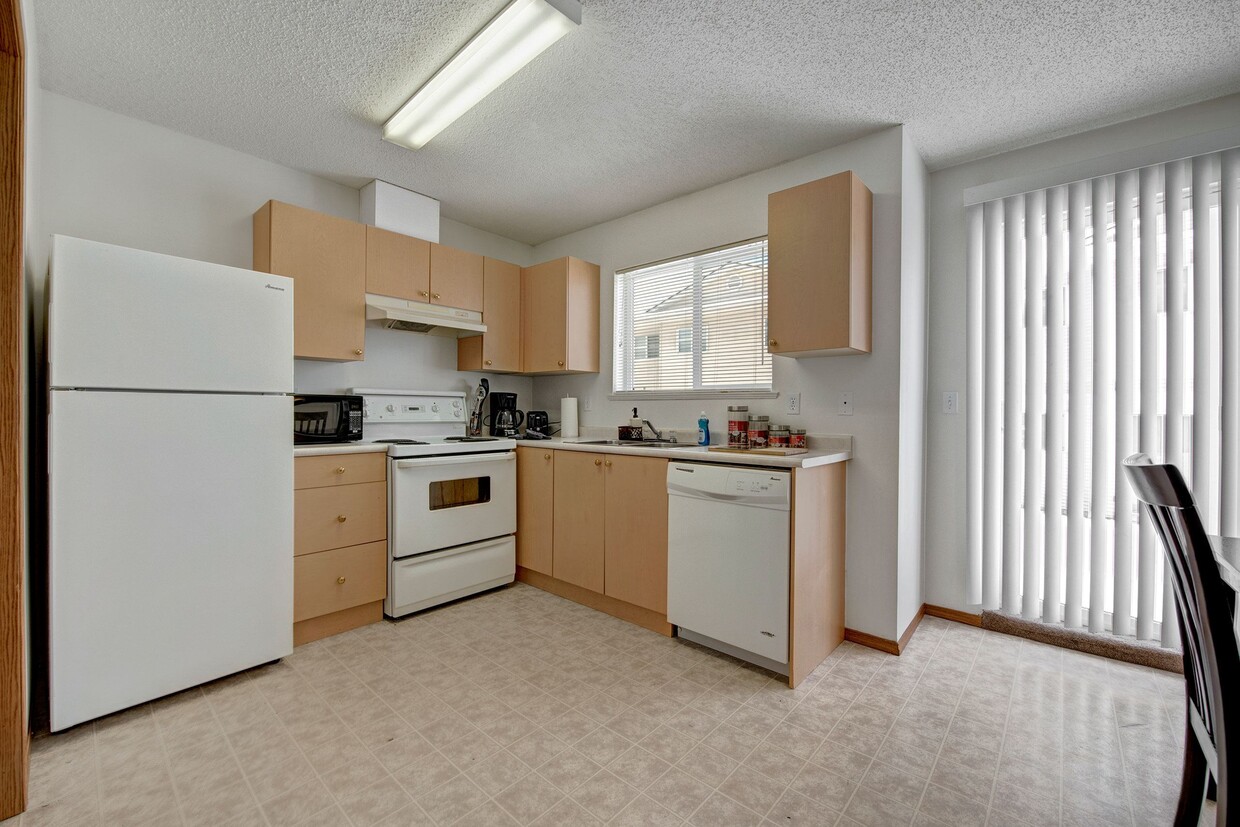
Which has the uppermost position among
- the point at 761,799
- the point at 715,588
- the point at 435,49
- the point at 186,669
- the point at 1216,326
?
the point at 435,49

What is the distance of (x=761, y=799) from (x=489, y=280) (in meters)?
3.22

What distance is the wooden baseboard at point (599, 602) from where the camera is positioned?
2676 mm

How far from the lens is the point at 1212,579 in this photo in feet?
3.01

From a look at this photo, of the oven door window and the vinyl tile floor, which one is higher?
the oven door window

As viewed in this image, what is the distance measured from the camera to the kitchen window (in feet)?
10.1

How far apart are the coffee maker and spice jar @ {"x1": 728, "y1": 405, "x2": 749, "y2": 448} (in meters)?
1.56

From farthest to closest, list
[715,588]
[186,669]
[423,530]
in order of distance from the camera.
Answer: [423,530]
[715,588]
[186,669]

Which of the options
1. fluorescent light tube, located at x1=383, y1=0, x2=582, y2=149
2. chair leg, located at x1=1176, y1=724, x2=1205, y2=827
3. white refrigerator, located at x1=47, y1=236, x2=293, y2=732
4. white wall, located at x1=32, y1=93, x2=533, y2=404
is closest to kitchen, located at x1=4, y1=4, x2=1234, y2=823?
white wall, located at x1=32, y1=93, x2=533, y2=404

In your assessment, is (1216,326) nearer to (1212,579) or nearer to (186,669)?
(1212,579)

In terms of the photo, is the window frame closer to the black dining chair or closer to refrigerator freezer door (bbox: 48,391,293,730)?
the black dining chair

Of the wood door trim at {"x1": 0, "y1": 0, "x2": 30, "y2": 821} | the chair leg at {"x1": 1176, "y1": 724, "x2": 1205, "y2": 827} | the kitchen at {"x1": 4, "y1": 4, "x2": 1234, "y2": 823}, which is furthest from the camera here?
the kitchen at {"x1": 4, "y1": 4, "x2": 1234, "y2": 823}

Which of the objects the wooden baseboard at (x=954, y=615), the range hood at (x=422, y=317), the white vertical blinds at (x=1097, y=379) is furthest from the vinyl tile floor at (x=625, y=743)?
the range hood at (x=422, y=317)

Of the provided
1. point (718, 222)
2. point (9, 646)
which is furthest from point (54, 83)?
point (718, 222)

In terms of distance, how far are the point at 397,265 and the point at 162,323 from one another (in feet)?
4.51
